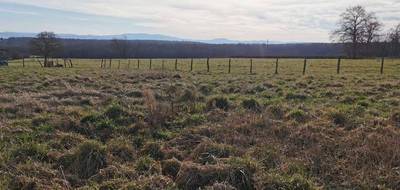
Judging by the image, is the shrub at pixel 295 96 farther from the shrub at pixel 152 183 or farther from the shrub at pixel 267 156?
the shrub at pixel 152 183

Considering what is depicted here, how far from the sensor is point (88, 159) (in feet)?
26.1

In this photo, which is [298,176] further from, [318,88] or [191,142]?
[318,88]

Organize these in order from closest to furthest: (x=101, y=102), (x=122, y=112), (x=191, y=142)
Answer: (x=191, y=142), (x=122, y=112), (x=101, y=102)

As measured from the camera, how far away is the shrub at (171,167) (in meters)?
7.70

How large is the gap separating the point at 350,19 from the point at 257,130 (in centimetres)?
8612

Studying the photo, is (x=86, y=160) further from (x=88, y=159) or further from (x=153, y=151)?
(x=153, y=151)

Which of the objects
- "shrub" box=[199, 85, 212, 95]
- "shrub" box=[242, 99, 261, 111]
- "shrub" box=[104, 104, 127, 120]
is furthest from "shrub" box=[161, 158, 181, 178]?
"shrub" box=[199, 85, 212, 95]

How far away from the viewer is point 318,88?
66.0 feet

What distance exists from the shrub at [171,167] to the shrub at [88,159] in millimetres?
1010

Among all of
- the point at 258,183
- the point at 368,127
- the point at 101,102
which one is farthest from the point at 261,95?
the point at 258,183

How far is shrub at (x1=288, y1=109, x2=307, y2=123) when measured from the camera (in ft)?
38.4

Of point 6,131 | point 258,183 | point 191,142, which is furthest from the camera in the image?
point 6,131

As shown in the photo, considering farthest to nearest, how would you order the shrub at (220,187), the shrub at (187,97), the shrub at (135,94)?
1. the shrub at (135,94)
2. the shrub at (187,97)
3. the shrub at (220,187)

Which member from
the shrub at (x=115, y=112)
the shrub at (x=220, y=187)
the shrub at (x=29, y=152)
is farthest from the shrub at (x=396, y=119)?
the shrub at (x=29, y=152)
